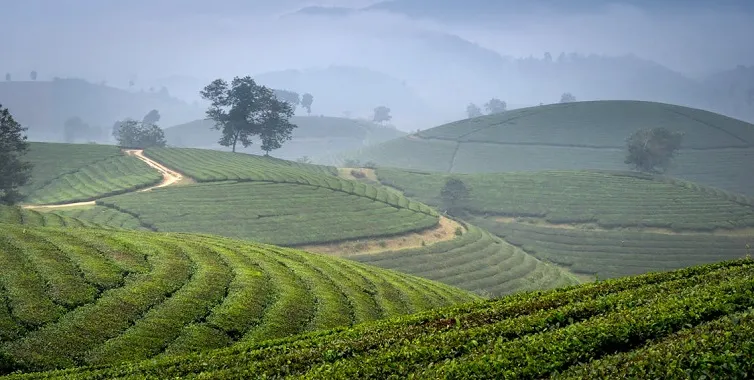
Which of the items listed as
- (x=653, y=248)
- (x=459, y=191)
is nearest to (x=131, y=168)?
(x=459, y=191)

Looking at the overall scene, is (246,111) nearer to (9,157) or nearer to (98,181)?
(98,181)

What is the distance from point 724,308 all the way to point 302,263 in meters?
27.2

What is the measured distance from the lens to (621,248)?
88250 mm

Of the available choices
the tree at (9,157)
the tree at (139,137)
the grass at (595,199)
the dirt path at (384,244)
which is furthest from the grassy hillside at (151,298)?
the tree at (139,137)

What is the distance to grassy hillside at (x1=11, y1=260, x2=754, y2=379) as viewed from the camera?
1341 cm

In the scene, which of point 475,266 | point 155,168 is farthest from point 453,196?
point 155,168

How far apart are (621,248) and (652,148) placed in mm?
71669

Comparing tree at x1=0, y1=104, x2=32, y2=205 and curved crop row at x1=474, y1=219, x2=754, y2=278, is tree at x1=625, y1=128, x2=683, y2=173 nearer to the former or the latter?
curved crop row at x1=474, y1=219, x2=754, y2=278

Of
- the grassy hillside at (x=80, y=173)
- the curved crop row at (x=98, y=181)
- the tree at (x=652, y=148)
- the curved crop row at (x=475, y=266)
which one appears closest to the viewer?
the curved crop row at (x=475, y=266)

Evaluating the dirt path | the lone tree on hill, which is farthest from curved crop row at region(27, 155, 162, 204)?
the dirt path

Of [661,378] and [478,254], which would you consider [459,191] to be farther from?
[661,378]

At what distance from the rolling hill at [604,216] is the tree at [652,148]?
17.2 metres

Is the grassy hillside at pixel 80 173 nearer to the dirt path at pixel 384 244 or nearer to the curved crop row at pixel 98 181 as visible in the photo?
the curved crop row at pixel 98 181

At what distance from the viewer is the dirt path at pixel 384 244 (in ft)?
240
